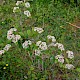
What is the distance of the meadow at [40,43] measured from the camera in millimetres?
Answer: 2908

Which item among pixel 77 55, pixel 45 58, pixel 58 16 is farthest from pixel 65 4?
pixel 45 58

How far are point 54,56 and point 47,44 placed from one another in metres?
0.16

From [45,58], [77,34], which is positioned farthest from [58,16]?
[45,58]

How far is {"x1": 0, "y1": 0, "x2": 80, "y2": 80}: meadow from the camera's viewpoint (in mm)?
2908

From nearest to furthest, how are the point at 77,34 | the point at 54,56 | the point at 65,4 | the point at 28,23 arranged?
the point at 54,56 → the point at 77,34 → the point at 28,23 → the point at 65,4

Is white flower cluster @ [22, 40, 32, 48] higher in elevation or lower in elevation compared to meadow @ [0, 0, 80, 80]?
higher

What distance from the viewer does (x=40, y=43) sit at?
112 inches

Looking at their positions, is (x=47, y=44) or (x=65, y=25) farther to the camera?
(x=65, y=25)

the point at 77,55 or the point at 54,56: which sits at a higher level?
the point at 54,56

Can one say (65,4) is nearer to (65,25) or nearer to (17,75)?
(65,25)

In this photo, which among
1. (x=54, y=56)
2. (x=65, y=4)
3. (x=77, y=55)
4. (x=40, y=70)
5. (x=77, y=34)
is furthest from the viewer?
(x=65, y=4)

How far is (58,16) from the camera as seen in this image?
15.2 feet

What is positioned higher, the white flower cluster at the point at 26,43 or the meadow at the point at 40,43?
the white flower cluster at the point at 26,43

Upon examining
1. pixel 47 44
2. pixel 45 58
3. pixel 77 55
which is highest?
pixel 47 44
